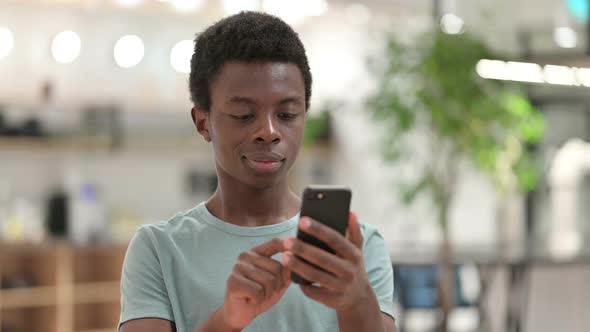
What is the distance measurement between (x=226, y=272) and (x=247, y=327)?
0.08 m

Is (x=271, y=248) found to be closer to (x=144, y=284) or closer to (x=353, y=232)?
(x=353, y=232)

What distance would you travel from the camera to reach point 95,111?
7.77 m

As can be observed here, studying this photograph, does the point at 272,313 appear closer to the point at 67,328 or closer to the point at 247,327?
the point at 247,327

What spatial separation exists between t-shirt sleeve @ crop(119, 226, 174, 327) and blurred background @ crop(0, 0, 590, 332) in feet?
15.9

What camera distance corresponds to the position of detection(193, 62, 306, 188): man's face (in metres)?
1.17

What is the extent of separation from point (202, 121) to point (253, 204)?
0.45 feet

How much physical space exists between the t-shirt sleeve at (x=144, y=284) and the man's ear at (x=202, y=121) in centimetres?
15

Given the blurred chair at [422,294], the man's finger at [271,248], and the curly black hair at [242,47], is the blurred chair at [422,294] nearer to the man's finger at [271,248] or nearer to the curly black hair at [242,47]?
the curly black hair at [242,47]

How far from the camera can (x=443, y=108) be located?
617 cm

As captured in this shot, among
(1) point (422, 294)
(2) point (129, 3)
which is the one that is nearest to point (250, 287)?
(1) point (422, 294)

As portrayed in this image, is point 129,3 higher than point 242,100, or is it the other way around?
point 129,3

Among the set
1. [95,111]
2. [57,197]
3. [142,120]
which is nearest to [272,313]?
[57,197]

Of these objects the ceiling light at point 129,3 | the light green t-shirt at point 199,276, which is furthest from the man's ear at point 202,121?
the ceiling light at point 129,3

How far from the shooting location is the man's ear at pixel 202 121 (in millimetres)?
1272
